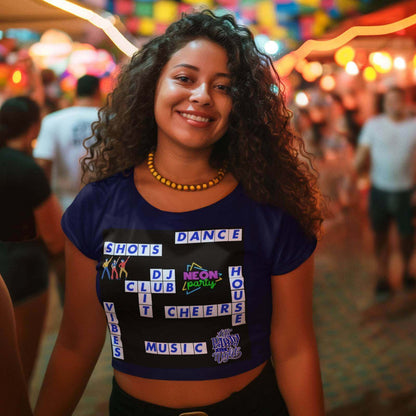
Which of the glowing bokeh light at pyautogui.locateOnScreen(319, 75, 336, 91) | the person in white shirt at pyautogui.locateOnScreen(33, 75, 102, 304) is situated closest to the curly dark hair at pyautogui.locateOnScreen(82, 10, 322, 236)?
the person in white shirt at pyautogui.locateOnScreen(33, 75, 102, 304)

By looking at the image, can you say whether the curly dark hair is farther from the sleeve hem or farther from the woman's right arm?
the woman's right arm

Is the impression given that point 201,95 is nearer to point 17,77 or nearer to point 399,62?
point 17,77

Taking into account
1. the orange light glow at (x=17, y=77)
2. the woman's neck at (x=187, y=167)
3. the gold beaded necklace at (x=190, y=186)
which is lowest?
the orange light glow at (x=17, y=77)

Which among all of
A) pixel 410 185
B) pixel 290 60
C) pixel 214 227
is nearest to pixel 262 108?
pixel 214 227

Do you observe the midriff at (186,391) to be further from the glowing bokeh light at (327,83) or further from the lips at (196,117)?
the glowing bokeh light at (327,83)

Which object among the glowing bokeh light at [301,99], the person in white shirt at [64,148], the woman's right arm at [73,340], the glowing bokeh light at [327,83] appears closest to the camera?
the woman's right arm at [73,340]

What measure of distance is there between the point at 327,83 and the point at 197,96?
21.8 feet

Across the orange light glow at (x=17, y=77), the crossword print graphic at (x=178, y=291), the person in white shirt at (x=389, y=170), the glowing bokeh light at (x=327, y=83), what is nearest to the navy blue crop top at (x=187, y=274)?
the crossword print graphic at (x=178, y=291)

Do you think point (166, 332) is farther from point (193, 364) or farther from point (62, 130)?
point (62, 130)

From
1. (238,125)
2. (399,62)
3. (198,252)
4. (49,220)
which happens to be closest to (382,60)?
(399,62)

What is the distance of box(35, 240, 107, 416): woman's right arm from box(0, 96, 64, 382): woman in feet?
2.42

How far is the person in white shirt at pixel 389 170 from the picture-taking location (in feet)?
13.2

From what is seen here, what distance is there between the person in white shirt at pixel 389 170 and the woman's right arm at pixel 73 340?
10.8 ft

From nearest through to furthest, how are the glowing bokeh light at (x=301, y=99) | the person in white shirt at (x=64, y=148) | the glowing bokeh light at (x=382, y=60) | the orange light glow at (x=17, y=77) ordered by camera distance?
the orange light glow at (x=17, y=77) → the person in white shirt at (x=64, y=148) → the glowing bokeh light at (x=382, y=60) → the glowing bokeh light at (x=301, y=99)
